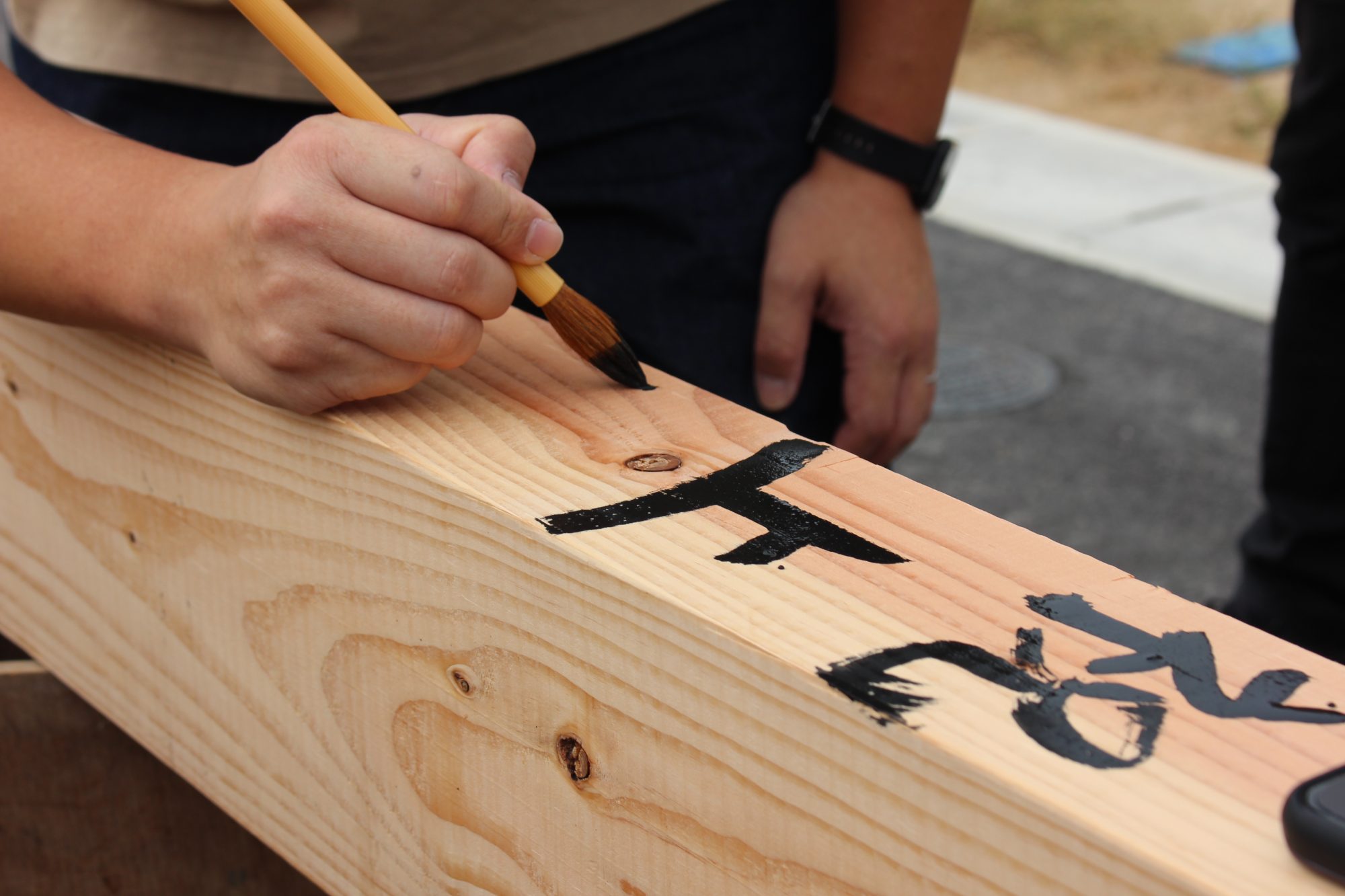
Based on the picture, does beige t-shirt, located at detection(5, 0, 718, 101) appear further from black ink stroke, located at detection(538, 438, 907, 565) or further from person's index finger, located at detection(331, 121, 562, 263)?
black ink stroke, located at detection(538, 438, 907, 565)

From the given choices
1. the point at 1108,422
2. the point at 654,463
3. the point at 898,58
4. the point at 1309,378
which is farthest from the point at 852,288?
the point at 1108,422

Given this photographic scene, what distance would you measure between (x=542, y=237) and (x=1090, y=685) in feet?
1.56

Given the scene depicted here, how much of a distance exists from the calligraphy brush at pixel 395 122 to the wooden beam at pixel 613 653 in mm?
28

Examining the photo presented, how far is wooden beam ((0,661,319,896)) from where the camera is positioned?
1.20 m

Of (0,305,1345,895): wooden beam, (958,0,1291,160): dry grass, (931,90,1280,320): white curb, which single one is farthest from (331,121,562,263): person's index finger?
(958,0,1291,160): dry grass

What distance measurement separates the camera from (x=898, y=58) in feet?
4.68

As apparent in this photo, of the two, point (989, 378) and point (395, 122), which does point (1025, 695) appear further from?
point (989, 378)

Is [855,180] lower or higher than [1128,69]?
lower

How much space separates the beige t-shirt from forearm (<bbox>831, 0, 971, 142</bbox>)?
0.22 m

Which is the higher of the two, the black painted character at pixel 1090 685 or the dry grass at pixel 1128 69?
the dry grass at pixel 1128 69

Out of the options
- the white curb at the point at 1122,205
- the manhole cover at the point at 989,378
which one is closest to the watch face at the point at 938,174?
the manhole cover at the point at 989,378

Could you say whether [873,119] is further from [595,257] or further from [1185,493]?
[1185,493]

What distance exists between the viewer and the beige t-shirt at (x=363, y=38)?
1235 millimetres

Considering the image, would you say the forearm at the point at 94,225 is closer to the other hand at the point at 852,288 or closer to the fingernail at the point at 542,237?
the fingernail at the point at 542,237
